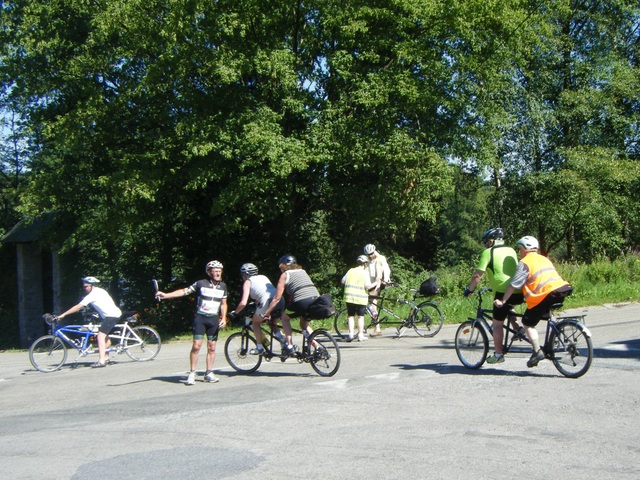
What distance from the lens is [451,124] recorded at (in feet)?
76.6

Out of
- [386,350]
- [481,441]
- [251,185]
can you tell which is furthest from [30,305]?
[481,441]

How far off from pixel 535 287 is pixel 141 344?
342 inches

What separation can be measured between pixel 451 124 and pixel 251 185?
7.06m

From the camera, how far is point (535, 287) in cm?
916

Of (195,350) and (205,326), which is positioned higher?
(205,326)

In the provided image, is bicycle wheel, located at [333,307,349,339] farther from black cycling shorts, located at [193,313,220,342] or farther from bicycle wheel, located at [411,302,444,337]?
black cycling shorts, located at [193,313,220,342]

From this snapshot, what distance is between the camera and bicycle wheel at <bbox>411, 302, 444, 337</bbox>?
15414 millimetres

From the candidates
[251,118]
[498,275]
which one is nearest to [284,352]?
[498,275]

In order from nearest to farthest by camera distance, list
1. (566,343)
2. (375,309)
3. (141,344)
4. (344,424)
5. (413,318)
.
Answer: (344,424), (566,343), (141,344), (413,318), (375,309)

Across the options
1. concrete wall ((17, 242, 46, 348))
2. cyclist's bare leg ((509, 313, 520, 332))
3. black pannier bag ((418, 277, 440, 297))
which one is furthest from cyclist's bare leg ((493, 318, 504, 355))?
concrete wall ((17, 242, 46, 348))

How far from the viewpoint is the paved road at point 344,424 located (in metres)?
6.08

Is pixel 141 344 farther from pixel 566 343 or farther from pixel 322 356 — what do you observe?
pixel 566 343

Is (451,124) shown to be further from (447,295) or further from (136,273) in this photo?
(136,273)

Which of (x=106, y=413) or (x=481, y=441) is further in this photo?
(x=106, y=413)
